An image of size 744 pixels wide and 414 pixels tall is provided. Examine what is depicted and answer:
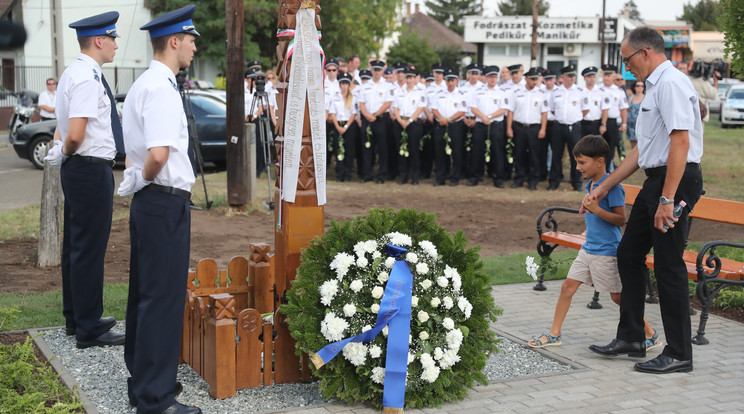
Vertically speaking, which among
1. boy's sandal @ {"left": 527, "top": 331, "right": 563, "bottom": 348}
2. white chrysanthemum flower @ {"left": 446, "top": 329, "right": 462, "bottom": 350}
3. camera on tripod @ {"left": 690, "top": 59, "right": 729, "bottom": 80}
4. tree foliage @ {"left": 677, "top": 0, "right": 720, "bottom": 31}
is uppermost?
tree foliage @ {"left": 677, "top": 0, "right": 720, "bottom": 31}

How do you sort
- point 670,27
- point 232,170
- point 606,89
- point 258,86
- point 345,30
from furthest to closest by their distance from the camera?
point 670,27 < point 345,30 < point 606,89 < point 258,86 < point 232,170

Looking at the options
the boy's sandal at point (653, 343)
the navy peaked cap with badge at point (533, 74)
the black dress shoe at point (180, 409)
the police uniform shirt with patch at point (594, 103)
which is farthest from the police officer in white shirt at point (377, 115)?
the black dress shoe at point (180, 409)

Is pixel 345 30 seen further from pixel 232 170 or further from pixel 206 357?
pixel 206 357

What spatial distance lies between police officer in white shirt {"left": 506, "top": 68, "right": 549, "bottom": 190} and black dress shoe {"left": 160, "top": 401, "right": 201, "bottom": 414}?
11.6 m

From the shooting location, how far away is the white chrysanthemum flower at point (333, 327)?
446 centimetres

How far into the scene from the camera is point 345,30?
3612cm

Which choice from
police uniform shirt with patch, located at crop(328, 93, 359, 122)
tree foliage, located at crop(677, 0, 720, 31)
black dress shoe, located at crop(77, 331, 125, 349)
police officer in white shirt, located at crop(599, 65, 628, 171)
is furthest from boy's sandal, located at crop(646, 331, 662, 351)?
tree foliage, located at crop(677, 0, 720, 31)

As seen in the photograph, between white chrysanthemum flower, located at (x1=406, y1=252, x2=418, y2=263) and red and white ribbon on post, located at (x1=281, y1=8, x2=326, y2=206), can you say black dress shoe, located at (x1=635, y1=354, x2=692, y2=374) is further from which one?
red and white ribbon on post, located at (x1=281, y1=8, x2=326, y2=206)

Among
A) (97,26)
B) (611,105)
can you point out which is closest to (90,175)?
(97,26)

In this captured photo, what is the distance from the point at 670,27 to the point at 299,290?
5824 cm

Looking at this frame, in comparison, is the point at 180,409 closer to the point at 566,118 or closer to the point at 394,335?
the point at 394,335

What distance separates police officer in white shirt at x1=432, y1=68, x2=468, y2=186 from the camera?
15.5 m

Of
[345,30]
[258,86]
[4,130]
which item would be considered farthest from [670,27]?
[258,86]

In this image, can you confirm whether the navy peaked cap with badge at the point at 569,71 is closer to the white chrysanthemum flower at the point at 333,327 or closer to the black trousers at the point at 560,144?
the black trousers at the point at 560,144
